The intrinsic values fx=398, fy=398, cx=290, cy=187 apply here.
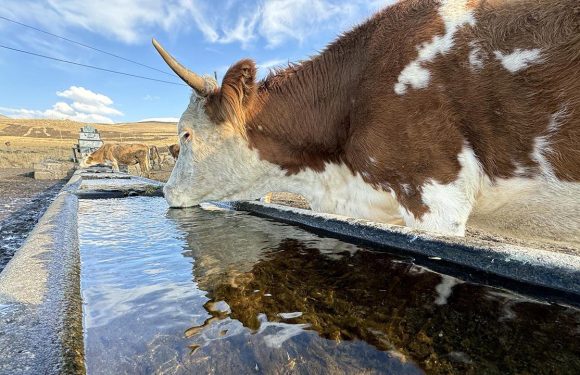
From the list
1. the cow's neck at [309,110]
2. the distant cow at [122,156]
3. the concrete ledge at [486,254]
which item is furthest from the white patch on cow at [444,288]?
the distant cow at [122,156]

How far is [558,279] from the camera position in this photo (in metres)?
1.47

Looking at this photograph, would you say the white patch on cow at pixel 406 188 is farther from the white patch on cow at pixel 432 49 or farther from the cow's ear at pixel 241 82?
the cow's ear at pixel 241 82

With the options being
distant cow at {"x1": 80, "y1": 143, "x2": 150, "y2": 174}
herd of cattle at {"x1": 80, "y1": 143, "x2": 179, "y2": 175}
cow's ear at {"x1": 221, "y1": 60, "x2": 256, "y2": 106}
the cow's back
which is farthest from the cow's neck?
distant cow at {"x1": 80, "y1": 143, "x2": 150, "y2": 174}

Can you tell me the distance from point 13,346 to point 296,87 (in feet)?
9.81

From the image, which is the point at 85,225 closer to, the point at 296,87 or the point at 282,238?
the point at 282,238

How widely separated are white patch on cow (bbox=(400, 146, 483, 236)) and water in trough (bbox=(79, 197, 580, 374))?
0.60 m

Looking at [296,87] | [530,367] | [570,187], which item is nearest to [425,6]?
[296,87]

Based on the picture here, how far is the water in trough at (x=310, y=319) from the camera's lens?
106 centimetres

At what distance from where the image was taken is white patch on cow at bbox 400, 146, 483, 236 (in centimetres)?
251

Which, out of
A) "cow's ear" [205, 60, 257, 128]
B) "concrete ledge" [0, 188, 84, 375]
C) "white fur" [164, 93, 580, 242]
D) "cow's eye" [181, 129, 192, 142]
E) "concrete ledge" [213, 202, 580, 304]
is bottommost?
"concrete ledge" [0, 188, 84, 375]

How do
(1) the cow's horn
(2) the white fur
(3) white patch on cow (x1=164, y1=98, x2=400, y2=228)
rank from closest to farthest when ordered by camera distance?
(2) the white fur < (3) white patch on cow (x1=164, y1=98, x2=400, y2=228) < (1) the cow's horn

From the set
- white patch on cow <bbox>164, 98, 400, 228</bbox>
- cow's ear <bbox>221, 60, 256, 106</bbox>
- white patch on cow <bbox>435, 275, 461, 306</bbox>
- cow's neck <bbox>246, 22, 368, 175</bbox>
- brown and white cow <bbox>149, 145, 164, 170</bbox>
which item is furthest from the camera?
brown and white cow <bbox>149, 145, 164, 170</bbox>

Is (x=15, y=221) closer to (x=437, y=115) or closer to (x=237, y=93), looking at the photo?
(x=237, y=93)

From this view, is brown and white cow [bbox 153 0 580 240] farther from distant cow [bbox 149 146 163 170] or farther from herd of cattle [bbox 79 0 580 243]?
distant cow [bbox 149 146 163 170]
